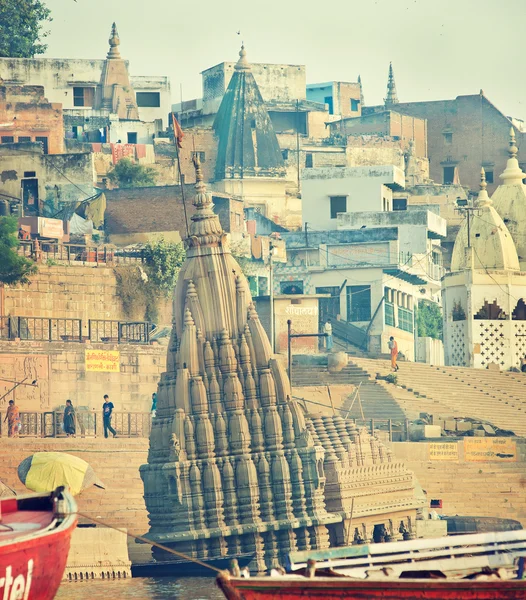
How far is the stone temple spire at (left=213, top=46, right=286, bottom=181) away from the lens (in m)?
75.9

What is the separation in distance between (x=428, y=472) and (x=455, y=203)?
97.5 feet

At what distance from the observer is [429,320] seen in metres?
71.6

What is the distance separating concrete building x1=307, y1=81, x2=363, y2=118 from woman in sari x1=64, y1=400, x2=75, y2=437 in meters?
47.7

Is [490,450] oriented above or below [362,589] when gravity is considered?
below

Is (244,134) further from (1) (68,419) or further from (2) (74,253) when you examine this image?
(1) (68,419)

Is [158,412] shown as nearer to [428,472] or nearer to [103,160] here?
[428,472]

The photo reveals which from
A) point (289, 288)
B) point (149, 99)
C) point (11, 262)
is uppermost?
point (149, 99)

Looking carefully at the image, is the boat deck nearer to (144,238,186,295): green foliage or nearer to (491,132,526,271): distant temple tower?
(144,238,186,295): green foliage

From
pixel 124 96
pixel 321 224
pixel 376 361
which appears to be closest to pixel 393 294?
pixel 321 224

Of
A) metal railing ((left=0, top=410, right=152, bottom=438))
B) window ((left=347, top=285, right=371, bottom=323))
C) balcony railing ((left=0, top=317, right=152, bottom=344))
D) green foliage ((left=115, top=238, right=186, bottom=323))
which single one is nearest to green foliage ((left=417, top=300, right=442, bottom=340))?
window ((left=347, top=285, right=371, bottom=323))

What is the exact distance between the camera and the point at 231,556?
133 feet

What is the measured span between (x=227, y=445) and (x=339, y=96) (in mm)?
54099

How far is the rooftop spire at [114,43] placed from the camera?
80.0 m

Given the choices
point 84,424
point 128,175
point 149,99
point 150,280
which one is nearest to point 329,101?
Answer: point 149,99
